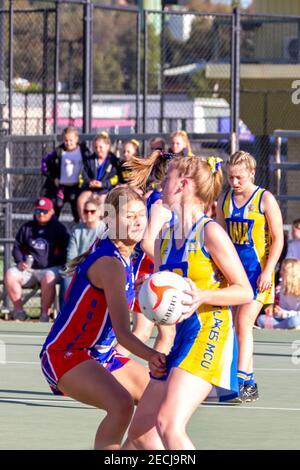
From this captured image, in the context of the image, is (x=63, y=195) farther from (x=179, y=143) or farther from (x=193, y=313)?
(x=193, y=313)

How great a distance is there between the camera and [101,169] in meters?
15.0

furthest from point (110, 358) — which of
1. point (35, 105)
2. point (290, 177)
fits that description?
point (35, 105)

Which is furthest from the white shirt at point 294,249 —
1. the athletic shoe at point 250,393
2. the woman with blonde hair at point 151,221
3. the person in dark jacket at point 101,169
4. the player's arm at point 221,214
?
the athletic shoe at point 250,393

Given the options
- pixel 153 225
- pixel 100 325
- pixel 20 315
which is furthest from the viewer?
pixel 20 315

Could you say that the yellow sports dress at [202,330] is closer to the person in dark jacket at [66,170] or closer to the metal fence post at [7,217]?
the person in dark jacket at [66,170]

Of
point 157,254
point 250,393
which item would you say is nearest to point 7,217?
point 250,393

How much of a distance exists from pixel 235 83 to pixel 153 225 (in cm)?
708

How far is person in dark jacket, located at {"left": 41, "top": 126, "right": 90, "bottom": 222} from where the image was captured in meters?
15.1

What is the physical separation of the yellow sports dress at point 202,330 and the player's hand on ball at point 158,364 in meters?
0.05

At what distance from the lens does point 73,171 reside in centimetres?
1517

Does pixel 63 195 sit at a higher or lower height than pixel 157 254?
higher

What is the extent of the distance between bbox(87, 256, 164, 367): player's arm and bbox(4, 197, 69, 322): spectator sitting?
29.2 feet

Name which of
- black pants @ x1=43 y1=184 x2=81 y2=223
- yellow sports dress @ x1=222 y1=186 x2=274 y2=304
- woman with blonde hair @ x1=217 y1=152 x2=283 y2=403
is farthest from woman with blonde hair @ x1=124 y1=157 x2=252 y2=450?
black pants @ x1=43 y1=184 x2=81 y2=223
